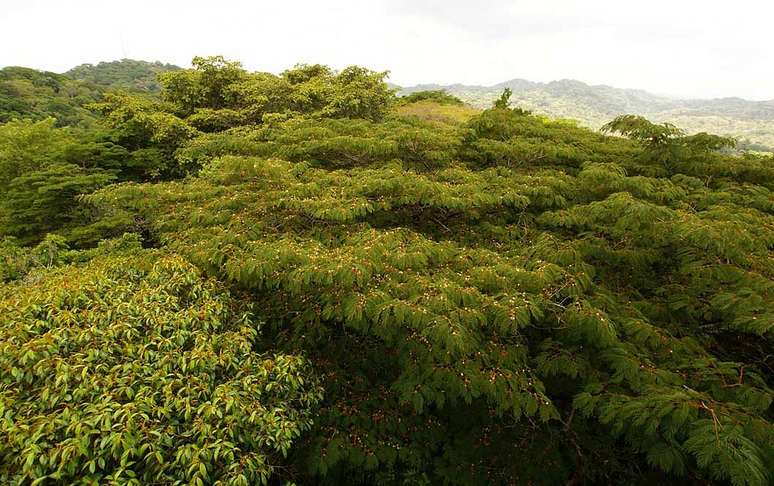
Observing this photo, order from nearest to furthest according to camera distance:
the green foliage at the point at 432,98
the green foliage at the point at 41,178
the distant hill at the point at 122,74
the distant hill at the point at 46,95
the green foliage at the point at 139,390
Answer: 1. the green foliage at the point at 139,390
2. the green foliage at the point at 41,178
3. the green foliage at the point at 432,98
4. the distant hill at the point at 46,95
5. the distant hill at the point at 122,74

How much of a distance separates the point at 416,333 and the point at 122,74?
384 ft

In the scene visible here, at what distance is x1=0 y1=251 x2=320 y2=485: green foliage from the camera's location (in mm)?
3270

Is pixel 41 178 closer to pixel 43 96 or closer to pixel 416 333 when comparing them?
pixel 416 333

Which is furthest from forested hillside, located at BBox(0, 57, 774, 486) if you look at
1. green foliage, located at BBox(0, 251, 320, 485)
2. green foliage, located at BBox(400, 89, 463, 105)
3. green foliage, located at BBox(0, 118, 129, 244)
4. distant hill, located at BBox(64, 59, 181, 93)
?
distant hill, located at BBox(64, 59, 181, 93)

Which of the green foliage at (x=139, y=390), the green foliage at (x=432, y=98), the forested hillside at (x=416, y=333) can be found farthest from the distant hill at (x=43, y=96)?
the green foliage at (x=139, y=390)

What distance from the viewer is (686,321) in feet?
18.1

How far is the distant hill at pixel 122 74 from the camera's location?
279 ft

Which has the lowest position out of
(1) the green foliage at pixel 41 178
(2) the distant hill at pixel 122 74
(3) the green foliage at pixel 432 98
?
(1) the green foliage at pixel 41 178

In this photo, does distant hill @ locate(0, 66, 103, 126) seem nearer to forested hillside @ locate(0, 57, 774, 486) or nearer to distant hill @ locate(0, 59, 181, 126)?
distant hill @ locate(0, 59, 181, 126)

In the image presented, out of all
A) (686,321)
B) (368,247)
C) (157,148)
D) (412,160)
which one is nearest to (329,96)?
(157,148)

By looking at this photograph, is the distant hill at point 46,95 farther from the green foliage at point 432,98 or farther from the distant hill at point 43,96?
the green foliage at point 432,98

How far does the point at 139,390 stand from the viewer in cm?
383

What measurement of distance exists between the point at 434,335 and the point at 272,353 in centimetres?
251

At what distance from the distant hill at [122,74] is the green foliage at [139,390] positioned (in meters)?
91.9
